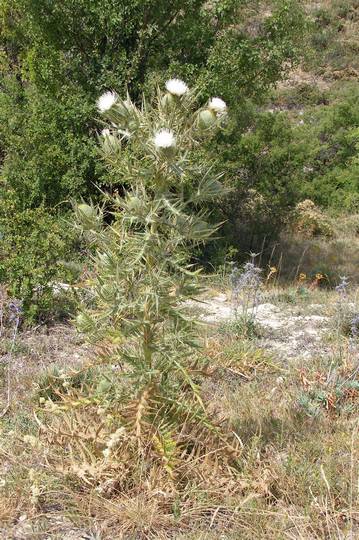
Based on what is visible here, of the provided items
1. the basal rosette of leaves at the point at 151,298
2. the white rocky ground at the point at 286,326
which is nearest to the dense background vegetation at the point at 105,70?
the white rocky ground at the point at 286,326

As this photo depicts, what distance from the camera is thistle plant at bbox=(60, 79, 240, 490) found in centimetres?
227

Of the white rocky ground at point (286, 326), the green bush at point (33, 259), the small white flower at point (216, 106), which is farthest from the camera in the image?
the green bush at point (33, 259)

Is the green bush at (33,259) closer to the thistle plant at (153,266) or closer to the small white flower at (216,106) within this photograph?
the thistle plant at (153,266)

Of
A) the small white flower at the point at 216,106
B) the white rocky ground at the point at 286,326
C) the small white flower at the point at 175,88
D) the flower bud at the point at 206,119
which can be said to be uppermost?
the small white flower at the point at 175,88

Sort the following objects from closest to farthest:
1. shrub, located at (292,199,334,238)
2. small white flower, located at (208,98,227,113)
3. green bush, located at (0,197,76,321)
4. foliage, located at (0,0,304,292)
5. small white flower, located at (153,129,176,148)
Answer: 1. small white flower, located at (153,129,176,148)
2. small white flower, located at (208,98,227,113)
3. green bush, located at (0,197,76,321)
4. foliage, located at (0,0,304,292)
5. shrub, located at (292,199,334,238)

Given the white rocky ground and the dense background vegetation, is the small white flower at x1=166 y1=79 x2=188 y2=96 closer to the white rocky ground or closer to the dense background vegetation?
the white rocky ground

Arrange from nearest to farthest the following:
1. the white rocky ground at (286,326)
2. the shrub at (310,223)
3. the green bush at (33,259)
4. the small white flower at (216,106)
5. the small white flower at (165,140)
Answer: the small white flower at (165,140) → the small white flower at (216,106) → the white rocky ground at (286,326) → the green bush at (33,259) → the shrub at (310,223)

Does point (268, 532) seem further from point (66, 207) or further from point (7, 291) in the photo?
point (66, 207)

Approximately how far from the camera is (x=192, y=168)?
233 centimetres

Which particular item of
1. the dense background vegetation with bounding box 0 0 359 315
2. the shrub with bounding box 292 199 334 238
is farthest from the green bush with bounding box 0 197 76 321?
the shrub with bounding box 292 199 334 238

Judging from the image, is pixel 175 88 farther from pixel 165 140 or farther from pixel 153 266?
pixel 153 266

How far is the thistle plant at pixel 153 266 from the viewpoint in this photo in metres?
2.27

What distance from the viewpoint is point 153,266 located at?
248 centimetres

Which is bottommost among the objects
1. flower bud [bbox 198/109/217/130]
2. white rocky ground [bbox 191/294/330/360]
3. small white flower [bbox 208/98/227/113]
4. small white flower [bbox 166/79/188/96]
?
white rocky ground [bbox 191/294/330/360]
